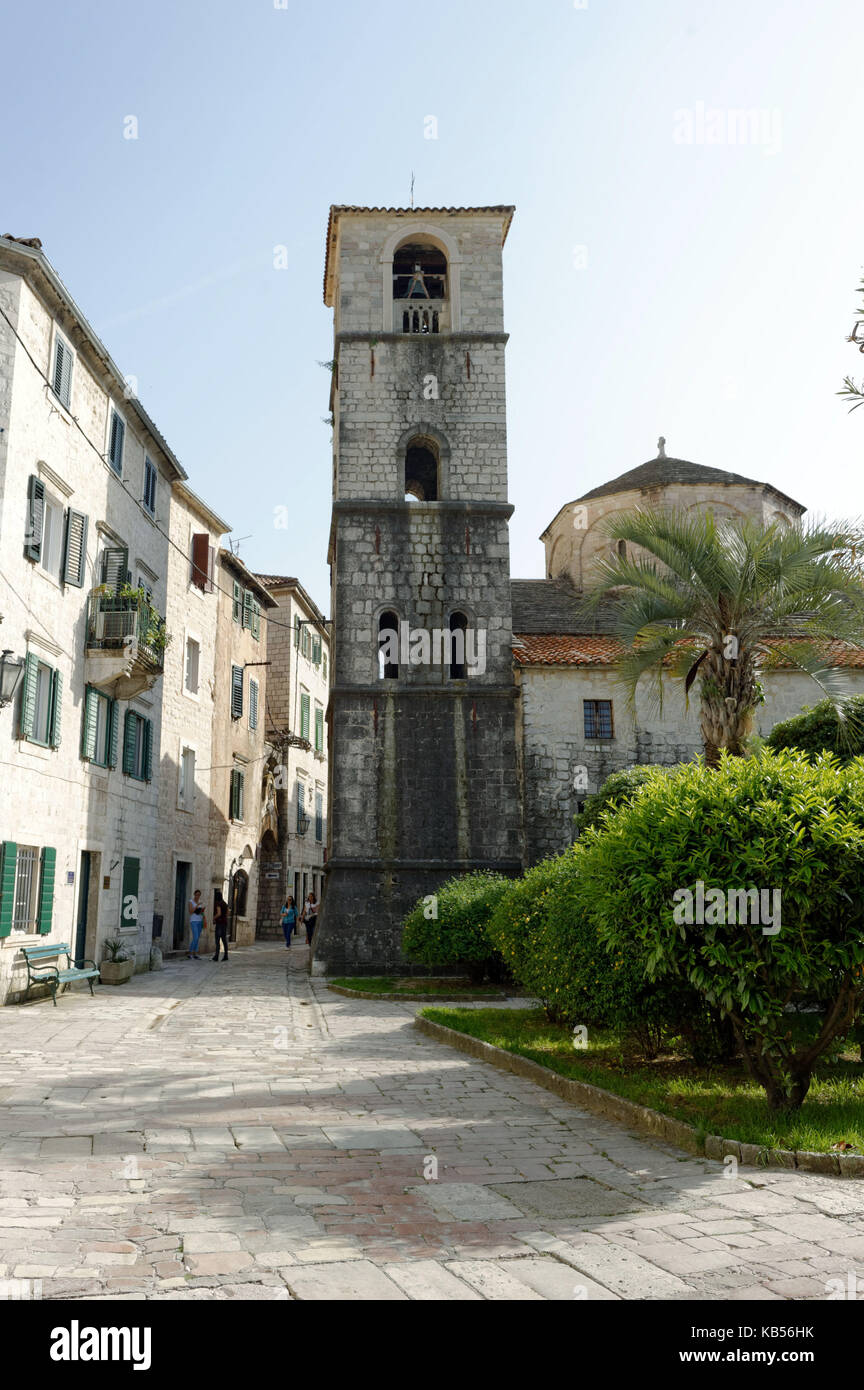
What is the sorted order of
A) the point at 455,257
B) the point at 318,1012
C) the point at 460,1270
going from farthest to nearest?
the point at 455,257, the point at 318,1012, the point at 460,1270

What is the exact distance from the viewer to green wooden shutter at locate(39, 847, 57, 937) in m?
18.3

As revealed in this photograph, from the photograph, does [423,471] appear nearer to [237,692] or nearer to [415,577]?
[415,577]

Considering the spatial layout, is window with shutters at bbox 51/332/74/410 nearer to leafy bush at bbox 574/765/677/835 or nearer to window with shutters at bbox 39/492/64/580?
window with shutters at bbox 39/492/64/580

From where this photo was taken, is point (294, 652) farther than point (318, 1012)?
→ Yes

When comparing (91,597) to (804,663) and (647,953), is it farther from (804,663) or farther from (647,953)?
(647,953)

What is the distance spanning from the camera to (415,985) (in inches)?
811

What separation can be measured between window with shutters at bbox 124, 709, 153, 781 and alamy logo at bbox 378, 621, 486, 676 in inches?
229

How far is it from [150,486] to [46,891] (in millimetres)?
10887

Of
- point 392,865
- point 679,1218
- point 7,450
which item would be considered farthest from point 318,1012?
point 679,1218

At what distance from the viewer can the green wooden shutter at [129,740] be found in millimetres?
22906

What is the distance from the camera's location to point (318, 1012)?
16.8 meters

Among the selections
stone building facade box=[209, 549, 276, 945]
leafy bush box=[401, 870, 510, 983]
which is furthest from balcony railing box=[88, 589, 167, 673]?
stone building facade box=[209, 549, 276, 945]

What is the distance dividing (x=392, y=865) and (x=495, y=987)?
14.8 ft
